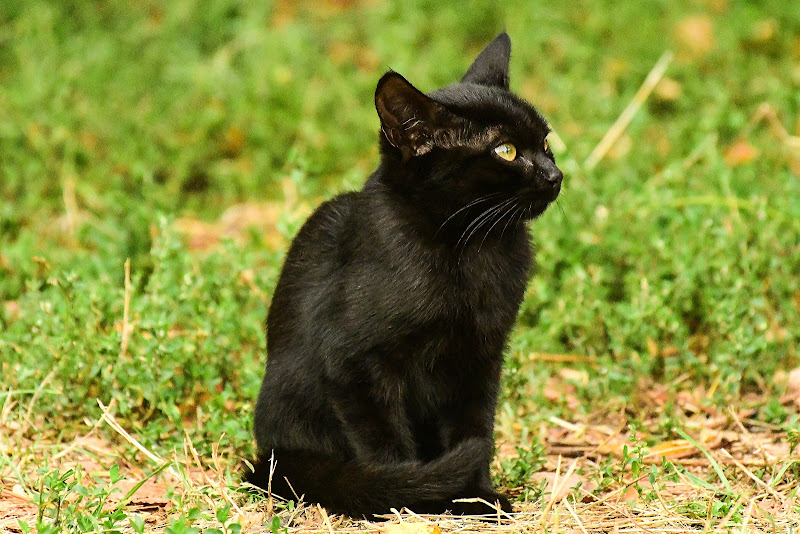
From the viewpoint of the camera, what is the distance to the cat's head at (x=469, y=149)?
107 inches

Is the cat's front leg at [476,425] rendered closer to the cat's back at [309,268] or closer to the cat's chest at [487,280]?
the cat's chest at [487,280]

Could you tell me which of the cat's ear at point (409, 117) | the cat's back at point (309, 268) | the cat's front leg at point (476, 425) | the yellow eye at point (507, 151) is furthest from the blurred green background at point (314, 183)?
the cat's ear at point (409, 117)

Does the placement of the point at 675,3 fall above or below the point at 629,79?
above

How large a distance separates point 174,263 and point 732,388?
2089mm

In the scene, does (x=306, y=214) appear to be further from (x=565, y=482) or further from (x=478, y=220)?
(x=565, y=482)

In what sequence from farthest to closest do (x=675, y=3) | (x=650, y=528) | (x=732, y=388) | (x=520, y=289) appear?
(x=675, y=3) → (x=732, y=388) → (x=520, y=289) → (x=650, y=528)

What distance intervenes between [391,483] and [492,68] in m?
1.24

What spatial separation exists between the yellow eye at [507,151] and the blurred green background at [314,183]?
0.88 metres

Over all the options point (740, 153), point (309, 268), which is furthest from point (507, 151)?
point (740, 153)

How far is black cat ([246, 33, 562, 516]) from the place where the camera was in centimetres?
272

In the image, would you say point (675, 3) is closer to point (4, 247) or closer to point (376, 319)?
point (4, 247)

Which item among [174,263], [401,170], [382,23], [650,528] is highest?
[382,23]

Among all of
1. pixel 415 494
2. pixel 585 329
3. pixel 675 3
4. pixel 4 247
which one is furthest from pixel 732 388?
pixel 675 3

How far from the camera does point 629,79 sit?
20.6 ft
